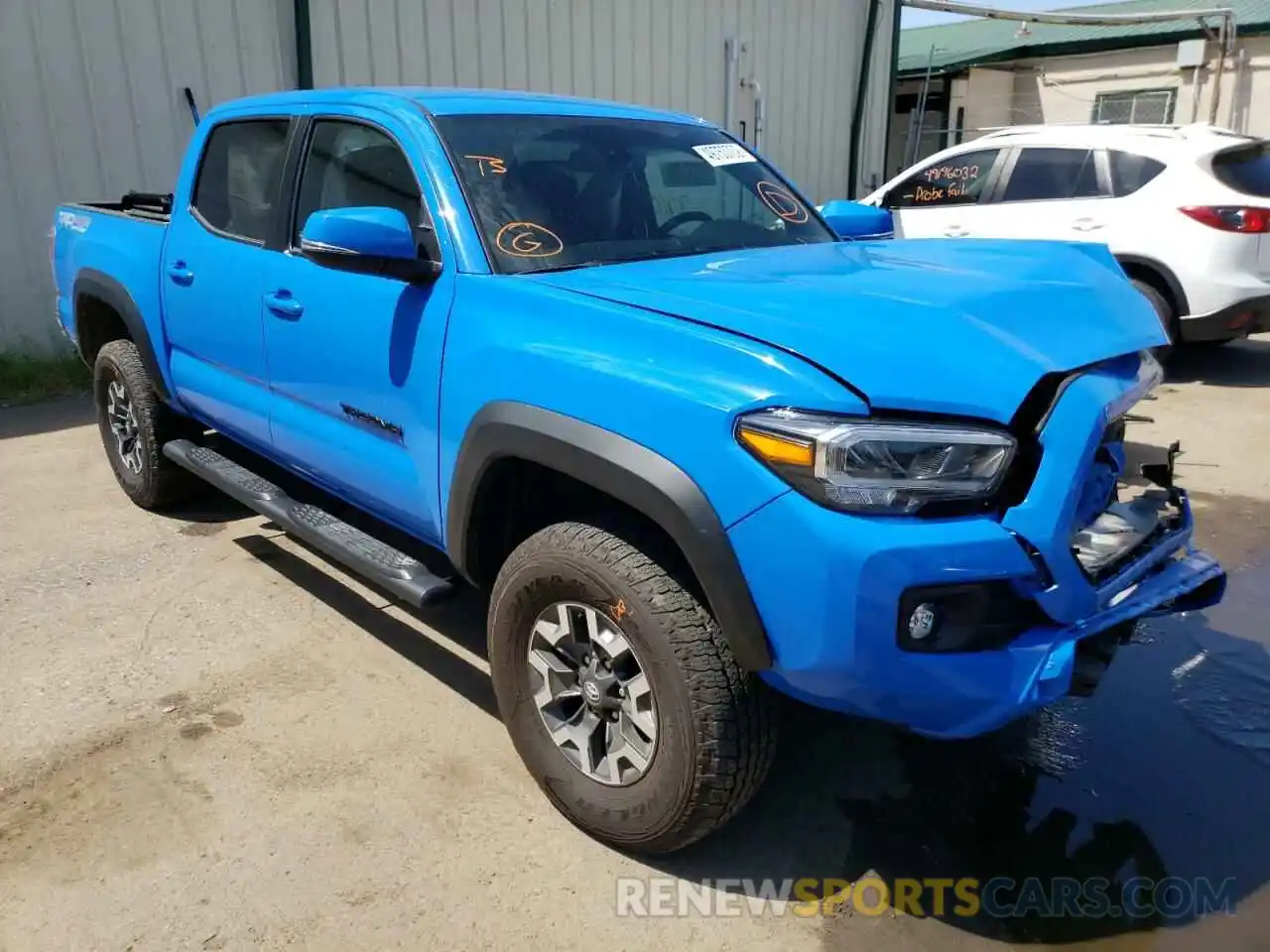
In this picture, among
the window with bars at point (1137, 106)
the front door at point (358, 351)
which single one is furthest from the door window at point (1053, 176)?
the window with bars at point (1137, 106)

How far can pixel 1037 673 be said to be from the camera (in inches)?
84.6

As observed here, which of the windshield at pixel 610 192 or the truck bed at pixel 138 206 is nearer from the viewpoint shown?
the windshield at pixel 610 192

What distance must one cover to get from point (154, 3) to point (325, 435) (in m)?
6.21

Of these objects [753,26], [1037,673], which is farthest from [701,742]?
[753,26]

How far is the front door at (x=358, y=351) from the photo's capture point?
117 inches

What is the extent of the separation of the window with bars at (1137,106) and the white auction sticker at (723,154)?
1661cm

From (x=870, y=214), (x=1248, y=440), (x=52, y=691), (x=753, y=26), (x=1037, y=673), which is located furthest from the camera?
(x=753, y=26)

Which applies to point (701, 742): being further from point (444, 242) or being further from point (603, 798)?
point (444, 242)

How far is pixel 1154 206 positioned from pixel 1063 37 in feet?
45.7

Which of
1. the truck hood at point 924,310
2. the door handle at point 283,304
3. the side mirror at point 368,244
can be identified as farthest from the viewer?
the door handle at point 283,304

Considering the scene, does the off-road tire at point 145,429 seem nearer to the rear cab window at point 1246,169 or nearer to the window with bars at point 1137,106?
the rear cab window at point 1246,169

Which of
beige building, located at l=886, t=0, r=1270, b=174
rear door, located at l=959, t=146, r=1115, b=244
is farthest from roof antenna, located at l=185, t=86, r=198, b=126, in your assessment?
beige building, located at l=886, t=0, r=1270, b=174

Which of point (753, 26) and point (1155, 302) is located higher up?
point (753, 26)

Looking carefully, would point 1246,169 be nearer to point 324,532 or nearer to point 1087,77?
point 324,532
